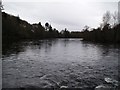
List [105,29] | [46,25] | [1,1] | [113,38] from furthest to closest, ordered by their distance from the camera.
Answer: [46,25]
[105,29]
[113,38]
[1,1]

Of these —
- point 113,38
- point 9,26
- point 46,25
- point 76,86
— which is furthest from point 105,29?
point 46,25

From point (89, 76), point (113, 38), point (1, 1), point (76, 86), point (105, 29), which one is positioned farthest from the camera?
point (105, 29)

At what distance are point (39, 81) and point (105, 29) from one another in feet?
175

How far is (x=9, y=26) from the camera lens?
4425 centimetres

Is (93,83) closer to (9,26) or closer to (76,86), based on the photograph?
(76,86)

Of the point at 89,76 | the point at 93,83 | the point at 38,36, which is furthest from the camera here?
the point at 38,36

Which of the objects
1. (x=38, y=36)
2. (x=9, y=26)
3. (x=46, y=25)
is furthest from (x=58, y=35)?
(x=9, y=26)

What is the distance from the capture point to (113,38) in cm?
5391

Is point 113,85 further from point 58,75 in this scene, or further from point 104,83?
point 58,75

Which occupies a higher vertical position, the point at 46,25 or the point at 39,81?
the point at 46,25

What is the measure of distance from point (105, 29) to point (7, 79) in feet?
177

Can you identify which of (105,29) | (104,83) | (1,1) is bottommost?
(104,83)

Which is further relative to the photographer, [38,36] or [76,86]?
[38,36]

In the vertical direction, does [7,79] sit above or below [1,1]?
below
